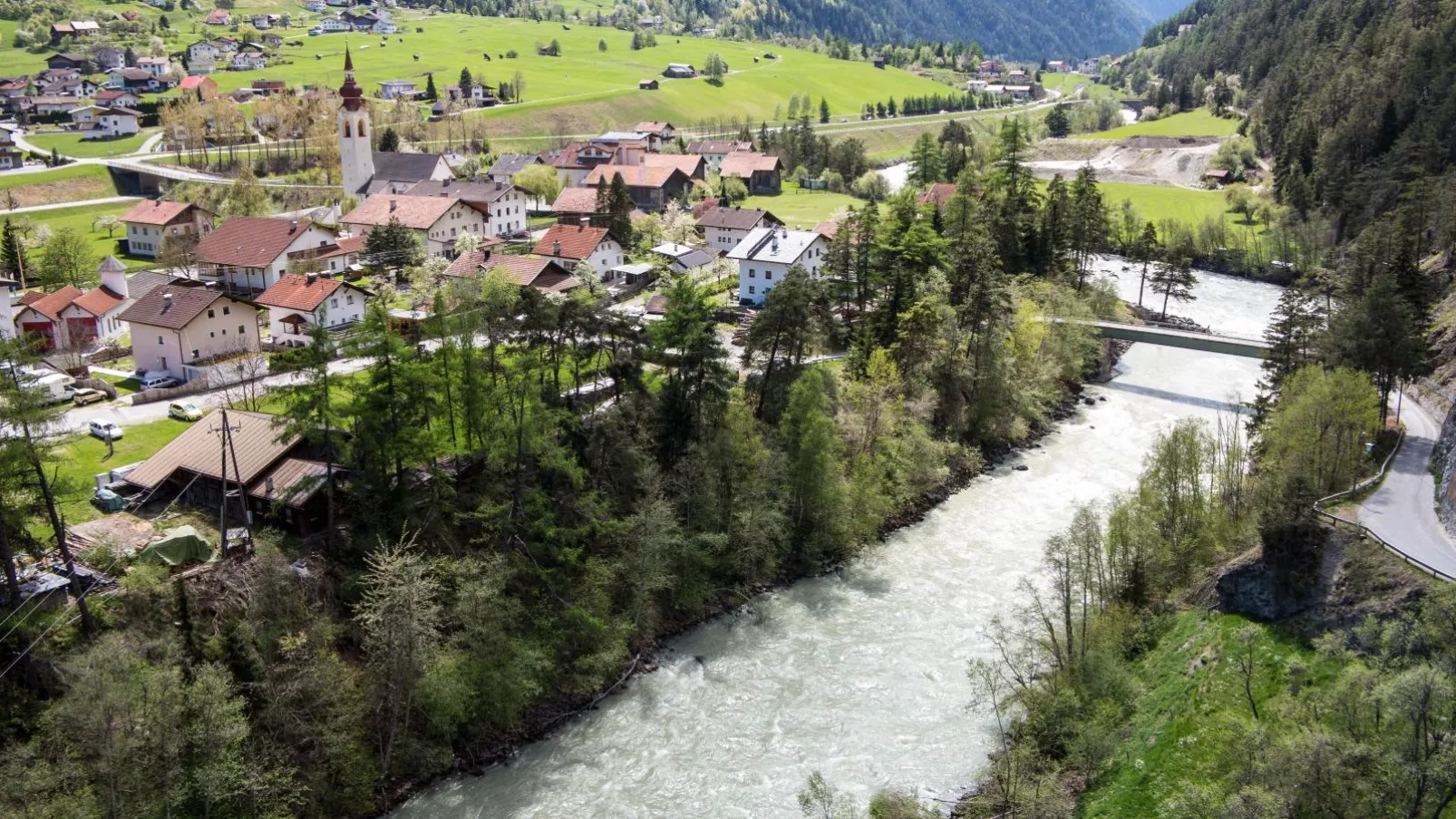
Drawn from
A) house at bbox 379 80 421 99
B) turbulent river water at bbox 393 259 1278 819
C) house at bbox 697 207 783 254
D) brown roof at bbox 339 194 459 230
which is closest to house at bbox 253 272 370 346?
brown roof at bbox 339 194 459 230

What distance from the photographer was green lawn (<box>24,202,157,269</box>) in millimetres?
56781

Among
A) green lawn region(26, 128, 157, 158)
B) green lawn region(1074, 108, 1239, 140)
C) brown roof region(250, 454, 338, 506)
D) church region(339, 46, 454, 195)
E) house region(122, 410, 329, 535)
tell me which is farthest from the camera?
green lawn region(1074, 108, 1239, 140)

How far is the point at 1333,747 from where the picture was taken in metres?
15.8

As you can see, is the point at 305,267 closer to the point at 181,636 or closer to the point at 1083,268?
the point at 181,636

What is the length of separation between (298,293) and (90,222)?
33299 mm

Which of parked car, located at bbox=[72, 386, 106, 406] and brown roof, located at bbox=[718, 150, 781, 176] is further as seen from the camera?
brown roof, located at bbox=[718, 150, 781, 176]

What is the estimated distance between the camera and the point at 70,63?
364 ft

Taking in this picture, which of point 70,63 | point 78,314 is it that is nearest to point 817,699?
point 78,314

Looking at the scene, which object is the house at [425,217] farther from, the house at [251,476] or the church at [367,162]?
the house at [251,476]

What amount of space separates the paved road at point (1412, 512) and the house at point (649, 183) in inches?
2252

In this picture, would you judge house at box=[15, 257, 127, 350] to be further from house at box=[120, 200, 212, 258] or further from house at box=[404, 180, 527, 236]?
house at box=[404, 180, 527, 236]

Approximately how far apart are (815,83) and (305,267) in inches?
4620

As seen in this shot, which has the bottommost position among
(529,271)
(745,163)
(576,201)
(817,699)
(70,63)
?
(817,699)

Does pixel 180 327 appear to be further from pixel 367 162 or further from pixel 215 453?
pixel 367 162
